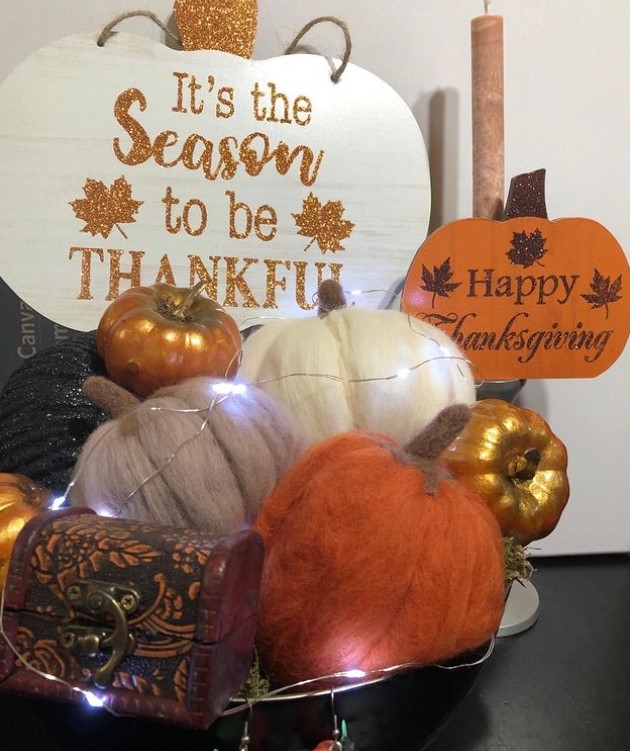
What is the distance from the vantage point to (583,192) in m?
0.91

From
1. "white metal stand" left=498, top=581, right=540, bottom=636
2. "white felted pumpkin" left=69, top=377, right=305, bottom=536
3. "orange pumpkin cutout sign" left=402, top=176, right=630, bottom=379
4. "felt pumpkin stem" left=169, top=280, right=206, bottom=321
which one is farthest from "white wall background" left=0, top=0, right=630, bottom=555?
"white felted pumpkin" left=69, top=377, right=305, bottom=536

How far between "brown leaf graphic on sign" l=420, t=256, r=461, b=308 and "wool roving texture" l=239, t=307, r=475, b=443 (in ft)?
0.33

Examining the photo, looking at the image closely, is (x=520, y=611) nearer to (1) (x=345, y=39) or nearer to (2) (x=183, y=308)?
(2) (x=183, y=308)

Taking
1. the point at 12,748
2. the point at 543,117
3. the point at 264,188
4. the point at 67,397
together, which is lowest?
the point at 12,748

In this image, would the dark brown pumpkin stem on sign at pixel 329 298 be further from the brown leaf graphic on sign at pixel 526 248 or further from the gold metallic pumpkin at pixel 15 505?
the gold metallic pumpkin at pixel 15 505

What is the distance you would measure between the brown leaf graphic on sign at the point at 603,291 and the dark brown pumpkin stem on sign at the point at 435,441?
0.39 m

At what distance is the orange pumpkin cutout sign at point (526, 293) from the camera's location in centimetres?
77

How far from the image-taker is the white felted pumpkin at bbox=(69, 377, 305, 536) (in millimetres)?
506

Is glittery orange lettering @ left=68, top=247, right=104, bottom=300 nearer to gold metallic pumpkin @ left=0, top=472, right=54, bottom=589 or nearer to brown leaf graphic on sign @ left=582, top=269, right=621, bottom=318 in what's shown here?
gold metallic pumpkin @ left=0, top=472, right=54, bottom=589

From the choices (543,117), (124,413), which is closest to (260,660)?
(124,413)

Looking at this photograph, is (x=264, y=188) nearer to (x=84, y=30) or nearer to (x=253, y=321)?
(x=253, y=321)

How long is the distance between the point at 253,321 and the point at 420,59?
1.36ft

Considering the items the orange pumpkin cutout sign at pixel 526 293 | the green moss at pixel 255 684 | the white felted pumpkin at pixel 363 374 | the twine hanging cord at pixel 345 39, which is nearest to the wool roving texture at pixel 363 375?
the white felted pumpkin at pixel 363 374

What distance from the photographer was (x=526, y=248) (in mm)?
773
